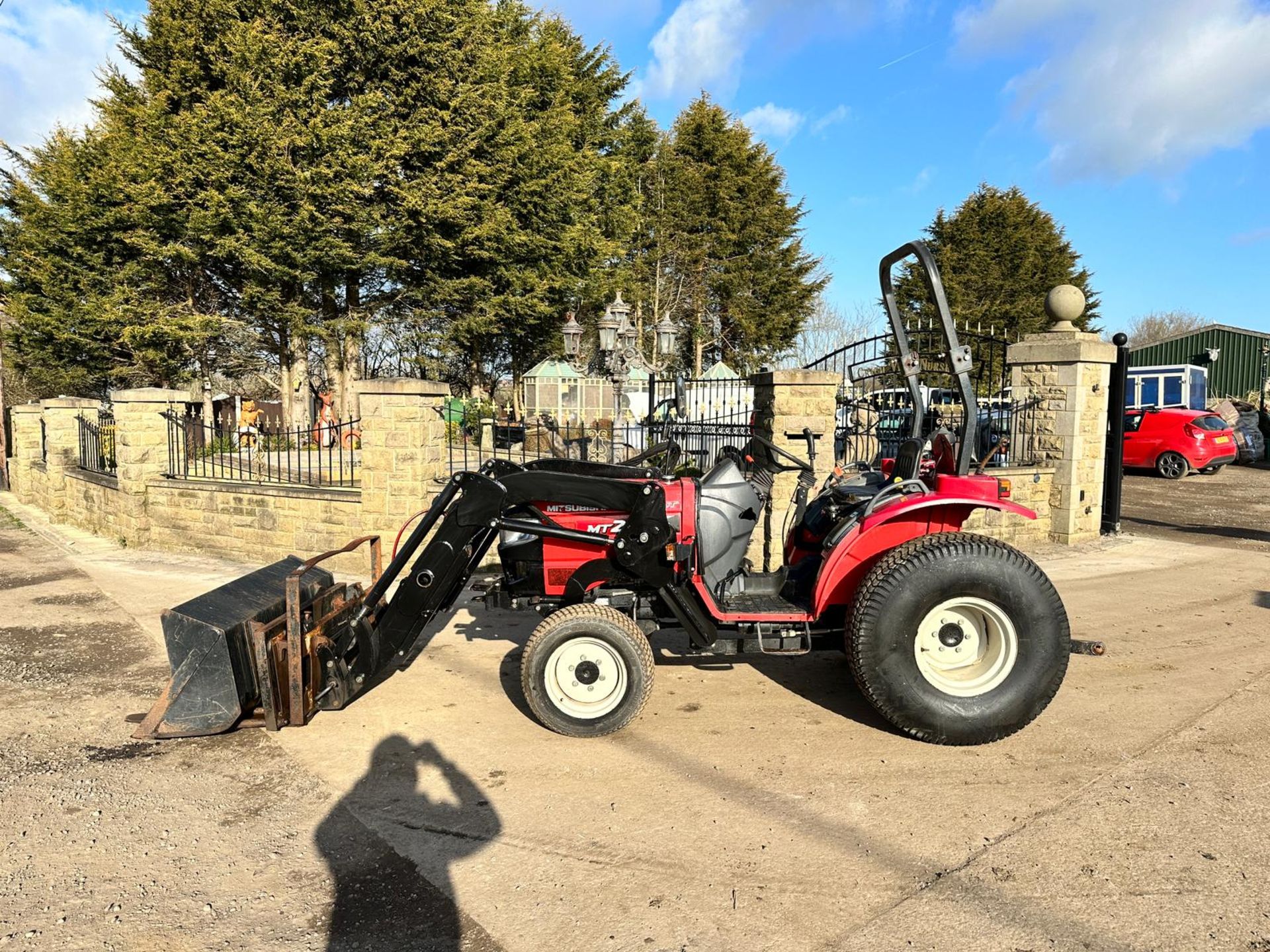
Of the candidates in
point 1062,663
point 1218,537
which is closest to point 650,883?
point 1062,663

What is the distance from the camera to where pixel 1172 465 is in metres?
14.8

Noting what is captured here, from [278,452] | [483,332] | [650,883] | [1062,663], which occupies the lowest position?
[650,883]

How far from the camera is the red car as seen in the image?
1456cm

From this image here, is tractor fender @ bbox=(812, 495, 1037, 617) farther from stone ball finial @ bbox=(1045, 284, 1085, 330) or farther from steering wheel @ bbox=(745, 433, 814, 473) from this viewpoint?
stone ball finial @ bbox=(1045, 284, 1085, 330)

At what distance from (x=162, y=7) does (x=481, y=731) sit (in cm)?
2174

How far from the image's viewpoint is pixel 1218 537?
30.4ft

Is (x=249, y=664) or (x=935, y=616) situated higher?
(x=935, y=616)

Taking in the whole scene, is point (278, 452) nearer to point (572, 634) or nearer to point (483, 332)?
point (572, 634)

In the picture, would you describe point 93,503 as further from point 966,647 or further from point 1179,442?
point 1179,442

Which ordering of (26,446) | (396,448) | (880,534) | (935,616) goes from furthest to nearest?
(26,446) < (396,448) < (880,534) < (935,616)

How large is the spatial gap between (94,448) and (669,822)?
11.2 metres

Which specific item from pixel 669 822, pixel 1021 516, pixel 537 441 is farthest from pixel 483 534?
pixel 1021 516

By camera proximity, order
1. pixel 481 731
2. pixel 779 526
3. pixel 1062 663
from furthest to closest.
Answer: pixel 779 526 < pixel 481 731 < pixel 1062 663

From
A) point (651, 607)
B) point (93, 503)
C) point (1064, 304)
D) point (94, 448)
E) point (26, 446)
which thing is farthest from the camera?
point (26, 446)
